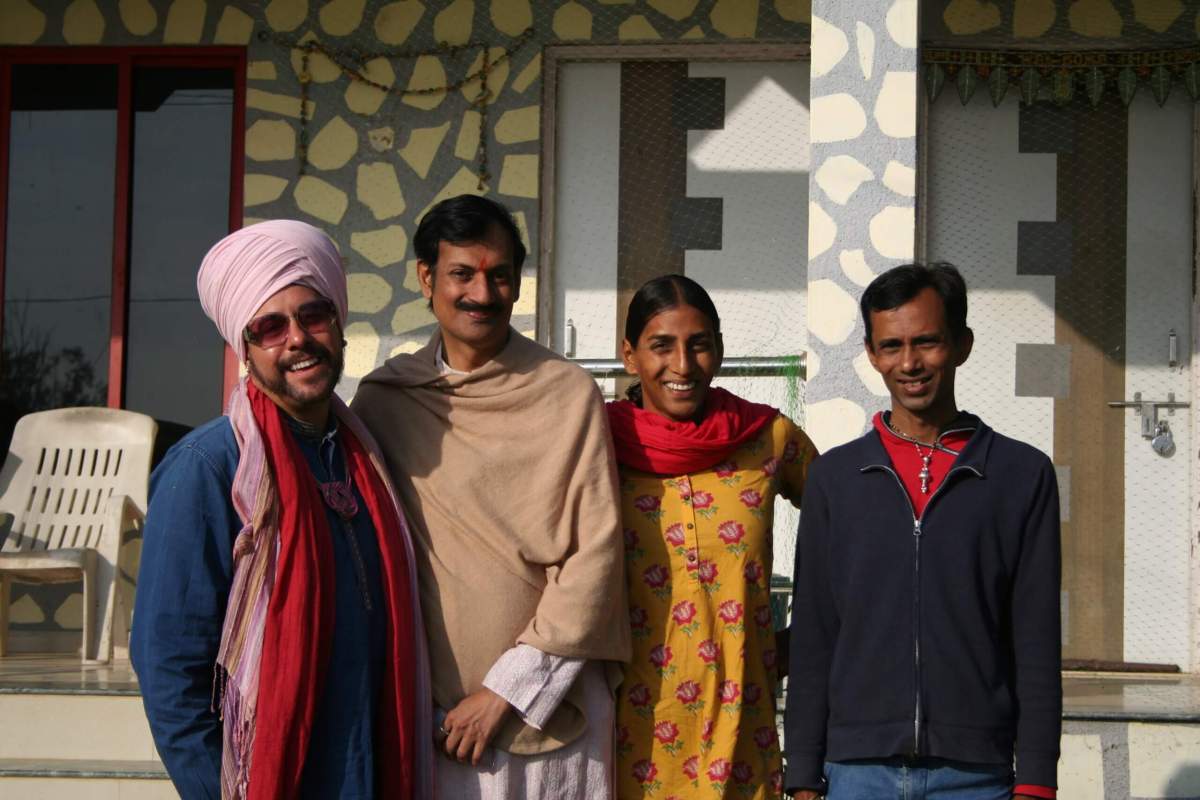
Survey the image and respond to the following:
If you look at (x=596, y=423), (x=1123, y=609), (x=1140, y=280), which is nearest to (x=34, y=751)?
(x=596, y=423)

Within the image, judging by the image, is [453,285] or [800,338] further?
[800,338]

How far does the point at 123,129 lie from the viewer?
6.66 meters

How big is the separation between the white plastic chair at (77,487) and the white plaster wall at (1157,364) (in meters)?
4.08

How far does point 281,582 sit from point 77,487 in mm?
4146

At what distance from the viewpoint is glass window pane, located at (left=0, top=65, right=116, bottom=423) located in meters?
6.69

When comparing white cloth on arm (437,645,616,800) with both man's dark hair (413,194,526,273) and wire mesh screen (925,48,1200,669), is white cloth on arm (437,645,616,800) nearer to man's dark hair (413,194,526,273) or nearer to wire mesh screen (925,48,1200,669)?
man's dark hair (413,194,526,273)

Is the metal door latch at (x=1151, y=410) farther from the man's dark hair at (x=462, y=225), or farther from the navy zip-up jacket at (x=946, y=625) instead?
the man's dark hair at (x=462, y=225)

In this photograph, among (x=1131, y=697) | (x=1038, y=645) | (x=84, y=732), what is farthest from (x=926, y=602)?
(x=84, y=732)

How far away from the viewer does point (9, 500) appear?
6.12 meters

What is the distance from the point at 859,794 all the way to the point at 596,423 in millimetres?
828

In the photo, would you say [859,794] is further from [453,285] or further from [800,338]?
[800,338]

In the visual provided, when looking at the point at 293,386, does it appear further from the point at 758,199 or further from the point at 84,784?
the point at 758,199

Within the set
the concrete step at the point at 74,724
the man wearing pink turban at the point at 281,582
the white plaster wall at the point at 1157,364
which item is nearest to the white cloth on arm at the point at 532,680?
the man wearing pink turban at the point at 281,582

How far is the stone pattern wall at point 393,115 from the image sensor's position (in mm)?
6309
